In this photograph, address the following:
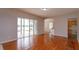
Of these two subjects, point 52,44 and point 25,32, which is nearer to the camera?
point 52,44

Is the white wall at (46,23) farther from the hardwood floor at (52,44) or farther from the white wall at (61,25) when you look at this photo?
the hardwood floor at (52,44)

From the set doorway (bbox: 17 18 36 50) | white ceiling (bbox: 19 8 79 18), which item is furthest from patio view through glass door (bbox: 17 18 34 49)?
white ceiling (bbox: 19 8 79 18)

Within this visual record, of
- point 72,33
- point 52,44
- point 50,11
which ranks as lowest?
point 52,44

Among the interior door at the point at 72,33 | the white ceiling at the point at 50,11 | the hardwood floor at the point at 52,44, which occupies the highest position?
the white ceiling at the point at 50,11

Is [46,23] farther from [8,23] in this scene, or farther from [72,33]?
[8,23]

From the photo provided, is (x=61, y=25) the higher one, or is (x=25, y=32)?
(x=61, y=25)

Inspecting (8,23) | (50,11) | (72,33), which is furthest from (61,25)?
(8,23)

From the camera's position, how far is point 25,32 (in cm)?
249

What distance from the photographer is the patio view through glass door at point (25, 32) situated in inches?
93.8

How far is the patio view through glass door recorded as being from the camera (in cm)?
238

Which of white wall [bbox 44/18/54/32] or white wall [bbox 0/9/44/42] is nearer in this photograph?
white wall [bbox 0/9/44/42]

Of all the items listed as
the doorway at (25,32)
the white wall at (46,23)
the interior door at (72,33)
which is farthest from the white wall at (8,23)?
the interior door at (72,33)

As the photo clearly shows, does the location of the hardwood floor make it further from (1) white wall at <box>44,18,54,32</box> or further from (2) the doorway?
(1) white wall at <box>44,18,54,32</box>
